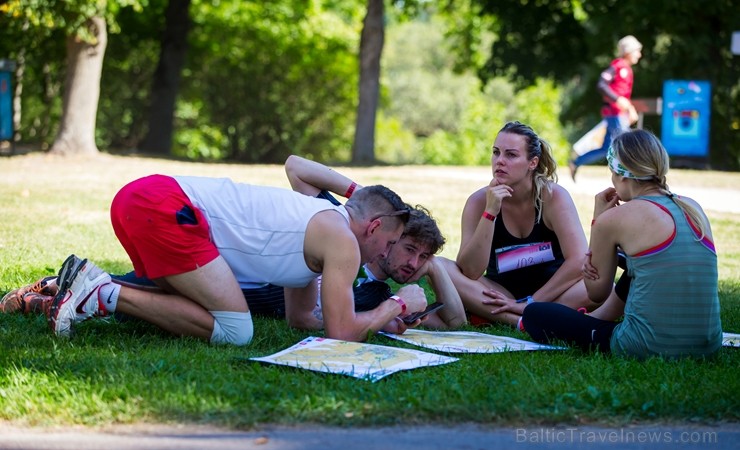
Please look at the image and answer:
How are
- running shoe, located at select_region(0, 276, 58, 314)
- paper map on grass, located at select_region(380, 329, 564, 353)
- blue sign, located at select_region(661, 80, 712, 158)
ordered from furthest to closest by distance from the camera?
blue sign, located at select_region(661, 80, 712, 158)
running shoe, located at select_region(0, 276, 58, 314)
paper map on grass, located at select_region(380, 329, 564, 353)

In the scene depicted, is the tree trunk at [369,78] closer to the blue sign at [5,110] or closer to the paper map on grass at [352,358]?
the blue sign at [5,110]

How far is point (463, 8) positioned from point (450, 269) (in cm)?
2781

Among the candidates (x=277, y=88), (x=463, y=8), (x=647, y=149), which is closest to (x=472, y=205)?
(x=647, y=149)

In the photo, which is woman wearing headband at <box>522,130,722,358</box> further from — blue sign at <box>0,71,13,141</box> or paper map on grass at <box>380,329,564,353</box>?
blue sign at <box>0,71,13,141</box>

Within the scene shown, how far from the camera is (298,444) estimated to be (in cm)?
346

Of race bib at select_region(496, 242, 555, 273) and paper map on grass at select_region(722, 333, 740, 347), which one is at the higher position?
race bib at select_region(496, 242, 555, 273)

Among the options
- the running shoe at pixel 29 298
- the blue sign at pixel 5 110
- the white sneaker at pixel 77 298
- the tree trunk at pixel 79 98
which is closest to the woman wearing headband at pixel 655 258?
the white sneaker at pixel 77 298

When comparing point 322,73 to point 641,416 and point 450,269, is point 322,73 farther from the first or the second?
point 641,416

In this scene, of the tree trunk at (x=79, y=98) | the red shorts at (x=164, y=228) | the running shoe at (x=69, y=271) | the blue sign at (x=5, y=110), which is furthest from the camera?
the blue sign at (x=5, y=110)

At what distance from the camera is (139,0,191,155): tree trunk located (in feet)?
78.7

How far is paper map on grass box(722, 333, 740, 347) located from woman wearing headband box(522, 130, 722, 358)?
0.42 meters

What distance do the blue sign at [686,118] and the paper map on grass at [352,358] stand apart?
53.8 feet

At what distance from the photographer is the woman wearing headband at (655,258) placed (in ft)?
15.1

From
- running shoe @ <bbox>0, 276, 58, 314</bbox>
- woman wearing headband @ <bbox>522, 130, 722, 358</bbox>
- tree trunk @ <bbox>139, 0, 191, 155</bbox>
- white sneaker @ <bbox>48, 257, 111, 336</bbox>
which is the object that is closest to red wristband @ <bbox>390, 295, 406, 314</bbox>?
woman wearing headband @ <bbox>522, 130, 722, 358</bbox>
